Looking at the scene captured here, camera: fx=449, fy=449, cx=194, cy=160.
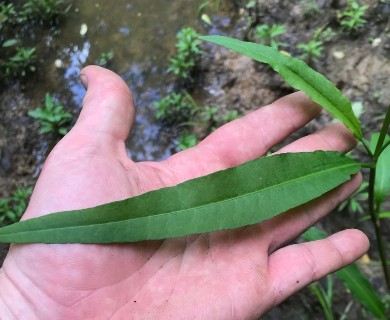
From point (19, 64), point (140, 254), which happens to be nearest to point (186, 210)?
point (140, 254)

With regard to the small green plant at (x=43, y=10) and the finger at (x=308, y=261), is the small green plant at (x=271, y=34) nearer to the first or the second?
the finger at (x=308, y=261)

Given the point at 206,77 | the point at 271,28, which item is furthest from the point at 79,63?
the point at 271,28

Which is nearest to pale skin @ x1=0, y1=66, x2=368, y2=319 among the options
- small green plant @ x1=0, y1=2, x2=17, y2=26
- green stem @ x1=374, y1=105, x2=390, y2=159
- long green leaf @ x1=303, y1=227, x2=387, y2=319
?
long green leaf @ x1=303, y1=227, x2=387, y2=319

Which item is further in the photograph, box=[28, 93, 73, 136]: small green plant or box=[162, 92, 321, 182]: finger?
box=[28, 93, 73, 136]: small green plant

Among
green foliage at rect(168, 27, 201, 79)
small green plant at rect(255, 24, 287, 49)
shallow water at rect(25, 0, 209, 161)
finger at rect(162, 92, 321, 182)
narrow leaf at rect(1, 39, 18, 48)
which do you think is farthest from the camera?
narrow leaf at rect(1, 39, 18, 48)

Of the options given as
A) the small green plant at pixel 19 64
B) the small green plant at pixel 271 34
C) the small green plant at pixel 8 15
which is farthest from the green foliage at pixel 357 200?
the small green plant at pixel 8 15

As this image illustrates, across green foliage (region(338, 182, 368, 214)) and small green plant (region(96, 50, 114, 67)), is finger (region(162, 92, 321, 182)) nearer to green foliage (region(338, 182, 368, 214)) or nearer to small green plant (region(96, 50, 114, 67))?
green foliage (region(338, 182, 368, 214))
